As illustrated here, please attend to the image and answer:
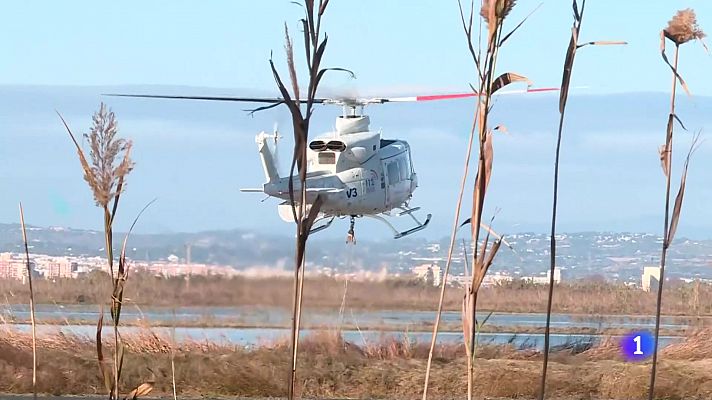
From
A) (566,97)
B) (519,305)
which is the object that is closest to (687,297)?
(519,305)

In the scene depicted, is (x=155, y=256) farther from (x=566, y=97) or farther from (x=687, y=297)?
(x=687, y=297)

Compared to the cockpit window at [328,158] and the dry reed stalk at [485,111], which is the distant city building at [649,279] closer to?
the cockpit window at [328,158]

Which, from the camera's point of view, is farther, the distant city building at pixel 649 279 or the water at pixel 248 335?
the distant city building at pixel 649 279

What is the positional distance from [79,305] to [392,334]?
18.9 ft

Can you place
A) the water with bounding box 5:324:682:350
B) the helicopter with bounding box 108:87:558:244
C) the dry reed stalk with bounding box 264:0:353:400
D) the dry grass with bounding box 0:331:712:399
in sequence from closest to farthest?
1. the dry reed stalk with bounding box 264:0:353:400
2. the dry grass with bounding box 0:331:712:399
3. the water with bounding box 5:324:682:350
4. the helicopter with bounding box 108:87:558:244

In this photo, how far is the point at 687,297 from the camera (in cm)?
4056

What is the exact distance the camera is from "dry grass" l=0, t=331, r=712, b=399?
731 inches

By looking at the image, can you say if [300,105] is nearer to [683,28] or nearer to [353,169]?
[683,28]

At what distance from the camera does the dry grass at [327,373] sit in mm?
18562

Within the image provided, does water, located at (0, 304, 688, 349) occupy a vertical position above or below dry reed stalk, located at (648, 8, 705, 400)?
below

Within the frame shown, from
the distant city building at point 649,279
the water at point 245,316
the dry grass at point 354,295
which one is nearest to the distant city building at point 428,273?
the dry grass at point 354,295

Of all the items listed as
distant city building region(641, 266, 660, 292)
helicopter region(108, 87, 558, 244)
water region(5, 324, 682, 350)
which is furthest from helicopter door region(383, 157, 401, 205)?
distant city building region(641, 266, 660, 292)

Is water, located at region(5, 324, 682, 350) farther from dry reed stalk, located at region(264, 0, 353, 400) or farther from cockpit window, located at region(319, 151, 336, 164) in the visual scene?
dry reed stalk, located at region(264, 0, 353, 400)

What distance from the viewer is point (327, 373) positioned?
19.5 meters
